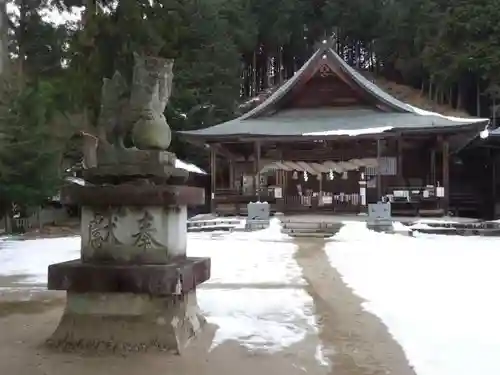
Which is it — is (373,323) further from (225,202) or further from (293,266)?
(225,202)

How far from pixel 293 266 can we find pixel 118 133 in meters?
5.36

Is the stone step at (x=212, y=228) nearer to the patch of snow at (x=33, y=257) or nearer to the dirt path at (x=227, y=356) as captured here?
the patch of snow at (x=33, y=257)

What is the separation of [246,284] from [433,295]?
2.59m

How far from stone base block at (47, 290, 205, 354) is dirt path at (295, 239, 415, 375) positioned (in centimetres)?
138

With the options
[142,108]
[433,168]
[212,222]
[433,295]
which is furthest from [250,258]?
[433,168]

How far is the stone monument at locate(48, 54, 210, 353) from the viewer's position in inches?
199

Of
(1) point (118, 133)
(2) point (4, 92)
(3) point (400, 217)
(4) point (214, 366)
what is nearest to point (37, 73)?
(2) point (4, 92)

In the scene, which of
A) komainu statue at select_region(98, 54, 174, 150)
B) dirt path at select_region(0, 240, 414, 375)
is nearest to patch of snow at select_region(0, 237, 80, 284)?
dirt path at select_region(0, 240, 414, 375)

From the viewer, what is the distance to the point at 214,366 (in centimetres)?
455

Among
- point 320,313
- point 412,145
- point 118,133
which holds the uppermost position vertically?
point 412,145

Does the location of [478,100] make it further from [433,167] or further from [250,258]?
[250,258]

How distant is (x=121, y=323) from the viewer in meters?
5.11

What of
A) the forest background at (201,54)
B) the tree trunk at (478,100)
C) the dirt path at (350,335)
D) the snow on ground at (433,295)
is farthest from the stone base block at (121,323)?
the tree trunk at (478,100)

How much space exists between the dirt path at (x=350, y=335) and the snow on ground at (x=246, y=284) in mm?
175
